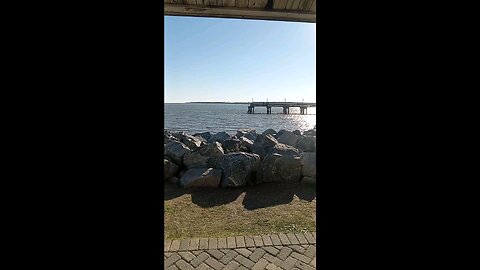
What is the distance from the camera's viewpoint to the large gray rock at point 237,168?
574 centimetres

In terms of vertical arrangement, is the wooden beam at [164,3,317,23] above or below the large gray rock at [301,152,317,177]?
above

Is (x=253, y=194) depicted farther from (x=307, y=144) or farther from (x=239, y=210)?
(x=307, y=144)

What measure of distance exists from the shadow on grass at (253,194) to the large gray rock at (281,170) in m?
0.18

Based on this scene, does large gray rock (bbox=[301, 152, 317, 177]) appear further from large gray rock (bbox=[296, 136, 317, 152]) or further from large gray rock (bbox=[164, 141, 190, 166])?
large gray rock (bbox=[164, 141, 190, 166])

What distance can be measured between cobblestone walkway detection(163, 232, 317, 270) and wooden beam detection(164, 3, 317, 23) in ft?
8.80

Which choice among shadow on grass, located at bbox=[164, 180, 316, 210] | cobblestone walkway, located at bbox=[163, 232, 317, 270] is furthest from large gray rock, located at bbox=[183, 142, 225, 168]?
cobblestone walkway, located at bbox=[163, 232, 317, 270]

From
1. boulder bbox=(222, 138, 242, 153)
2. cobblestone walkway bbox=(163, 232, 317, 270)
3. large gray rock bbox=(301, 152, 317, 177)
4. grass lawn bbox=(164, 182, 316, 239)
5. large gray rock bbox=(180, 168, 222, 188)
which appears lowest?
cobblestone walkway bbox=(163, 232, 317, 270)

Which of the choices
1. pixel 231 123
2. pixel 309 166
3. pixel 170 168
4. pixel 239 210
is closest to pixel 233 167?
pixel 239 210

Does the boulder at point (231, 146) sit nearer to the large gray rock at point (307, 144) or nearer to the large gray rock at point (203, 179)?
the large gray rock at point (307, 144)

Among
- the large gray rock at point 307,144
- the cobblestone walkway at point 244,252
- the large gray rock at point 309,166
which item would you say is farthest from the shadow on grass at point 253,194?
the large gray rock at point 307,144

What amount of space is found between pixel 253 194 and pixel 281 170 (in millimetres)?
1055

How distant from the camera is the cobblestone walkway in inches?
116
